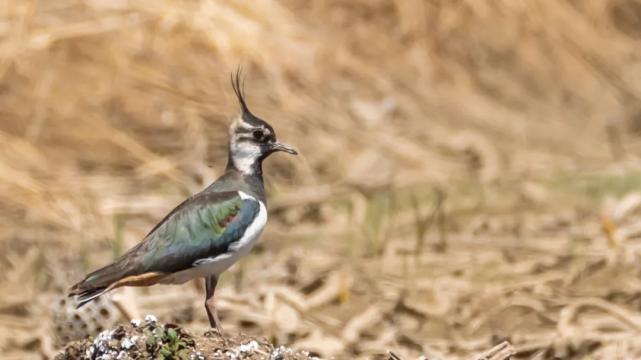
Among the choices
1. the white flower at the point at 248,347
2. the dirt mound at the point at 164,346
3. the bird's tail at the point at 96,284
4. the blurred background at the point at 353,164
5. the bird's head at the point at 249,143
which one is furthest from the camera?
the blurred background at the point at 353,164

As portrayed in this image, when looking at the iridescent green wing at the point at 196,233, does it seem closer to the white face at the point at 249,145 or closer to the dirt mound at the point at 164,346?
the white face at the point at 249,145

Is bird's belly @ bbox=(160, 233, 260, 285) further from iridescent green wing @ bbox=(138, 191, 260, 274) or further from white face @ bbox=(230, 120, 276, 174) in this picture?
white face @ bbox=(230, 120, 276, 174)

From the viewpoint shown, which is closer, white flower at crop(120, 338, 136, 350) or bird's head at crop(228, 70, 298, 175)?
white flower at crop(120, 338, 136, 350)

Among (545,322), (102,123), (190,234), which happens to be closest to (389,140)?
(102,123)

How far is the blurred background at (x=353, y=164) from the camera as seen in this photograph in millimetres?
6066

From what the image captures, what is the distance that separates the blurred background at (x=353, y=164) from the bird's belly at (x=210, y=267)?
561 mm

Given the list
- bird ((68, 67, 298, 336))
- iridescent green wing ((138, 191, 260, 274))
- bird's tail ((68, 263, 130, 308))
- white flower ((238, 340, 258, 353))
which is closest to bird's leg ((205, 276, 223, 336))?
bird ((68, 67, 298, 336))

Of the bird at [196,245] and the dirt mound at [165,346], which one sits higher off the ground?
the bird at [196,245]

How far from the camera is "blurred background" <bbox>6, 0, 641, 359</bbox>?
239 inches

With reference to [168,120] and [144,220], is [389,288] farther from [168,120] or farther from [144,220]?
[168,120]

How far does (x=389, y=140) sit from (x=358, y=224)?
1.53 metres

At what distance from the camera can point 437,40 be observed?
421 inches

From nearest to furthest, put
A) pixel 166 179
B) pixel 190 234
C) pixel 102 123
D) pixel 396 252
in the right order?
pixel 190 234, pixel 396 252, pixel 166 179, pixel 102 123

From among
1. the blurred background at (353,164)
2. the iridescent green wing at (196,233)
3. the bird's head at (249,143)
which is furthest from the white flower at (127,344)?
the bird's head at (249,143)
